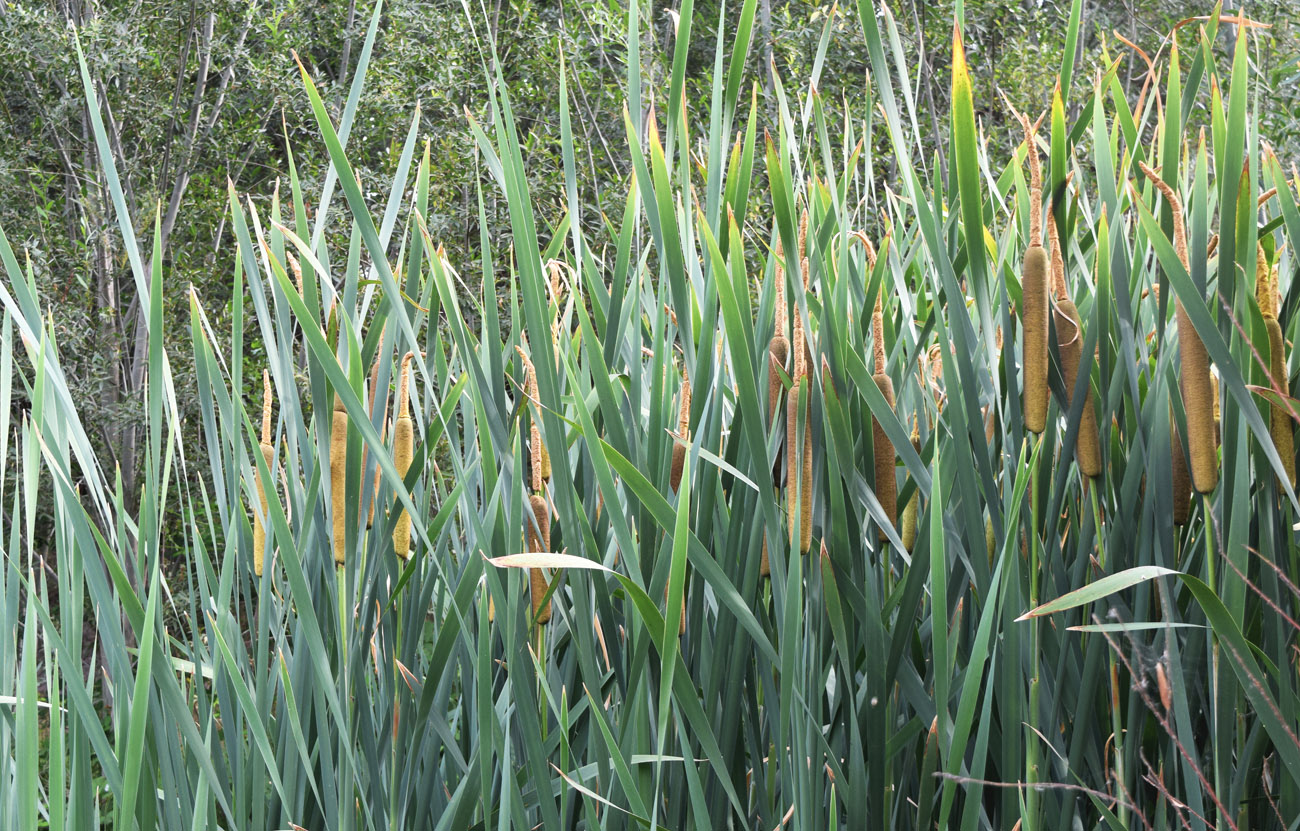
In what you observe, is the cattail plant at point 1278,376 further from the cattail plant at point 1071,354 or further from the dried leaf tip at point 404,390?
the dried leaf tip at point 404,390

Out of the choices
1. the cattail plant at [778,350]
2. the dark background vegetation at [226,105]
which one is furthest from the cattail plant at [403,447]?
the dark background vegetation at [226,105]

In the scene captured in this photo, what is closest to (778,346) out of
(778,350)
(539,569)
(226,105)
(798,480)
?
(778,350)

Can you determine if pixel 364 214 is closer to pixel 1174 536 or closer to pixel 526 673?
pixel 526 673

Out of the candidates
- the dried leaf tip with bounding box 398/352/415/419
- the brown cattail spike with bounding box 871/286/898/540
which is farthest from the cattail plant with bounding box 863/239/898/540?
the dried leaf tip with bounding box 398/352/415/419

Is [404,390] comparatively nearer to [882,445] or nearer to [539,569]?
[539,569]

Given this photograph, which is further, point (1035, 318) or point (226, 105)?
point (226, 105)

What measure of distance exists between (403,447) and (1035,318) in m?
0.45

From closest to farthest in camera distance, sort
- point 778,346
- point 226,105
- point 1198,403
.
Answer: point 1198,403, point 778,346, point 226,105

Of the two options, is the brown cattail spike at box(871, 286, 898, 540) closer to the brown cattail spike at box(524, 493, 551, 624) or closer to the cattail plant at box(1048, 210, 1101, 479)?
the cattail plant at box(1048, 210, 1101, 479)

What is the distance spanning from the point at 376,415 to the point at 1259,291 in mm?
607

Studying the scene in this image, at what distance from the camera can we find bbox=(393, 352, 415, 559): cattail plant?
2.40ft

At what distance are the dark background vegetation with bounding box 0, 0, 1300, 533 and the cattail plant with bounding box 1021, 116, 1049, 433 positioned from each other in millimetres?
3041

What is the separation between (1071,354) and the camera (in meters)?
0.63

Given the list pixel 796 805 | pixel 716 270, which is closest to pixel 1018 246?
pixel 716 270
